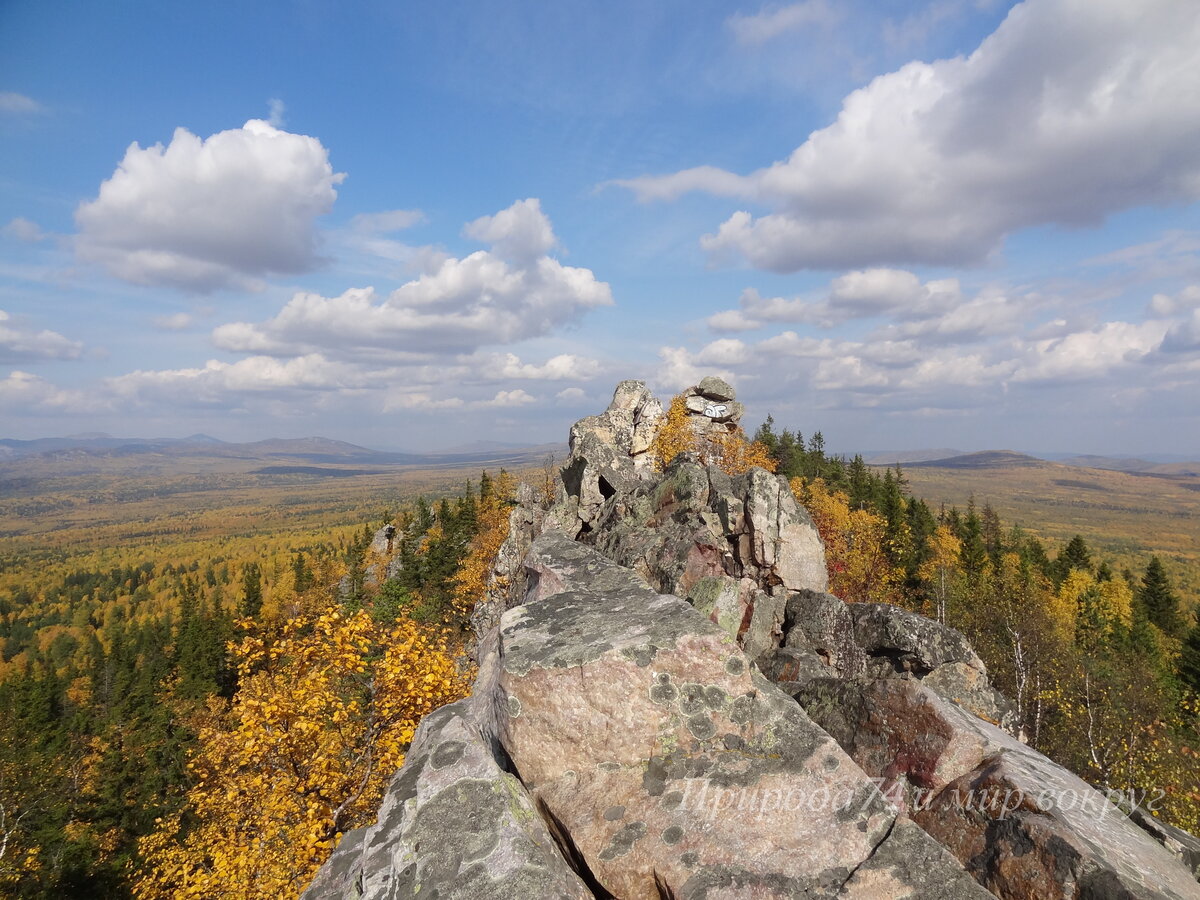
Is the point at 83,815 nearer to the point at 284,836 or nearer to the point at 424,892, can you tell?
the point at 284,836

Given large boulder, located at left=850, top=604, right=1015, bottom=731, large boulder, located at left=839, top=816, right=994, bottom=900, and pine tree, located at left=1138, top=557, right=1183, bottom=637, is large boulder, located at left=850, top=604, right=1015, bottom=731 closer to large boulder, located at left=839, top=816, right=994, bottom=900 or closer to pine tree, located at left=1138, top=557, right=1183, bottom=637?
large boulder, located at left=839, top=816, right=994, bottom=900

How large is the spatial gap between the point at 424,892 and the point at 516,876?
117 centimetres

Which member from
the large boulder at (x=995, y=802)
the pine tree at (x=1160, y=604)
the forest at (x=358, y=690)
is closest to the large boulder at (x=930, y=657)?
the forest at (x=358, y=690)

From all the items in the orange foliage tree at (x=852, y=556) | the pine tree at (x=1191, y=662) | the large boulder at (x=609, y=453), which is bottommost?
the pine tree at (x=1191, y=662)

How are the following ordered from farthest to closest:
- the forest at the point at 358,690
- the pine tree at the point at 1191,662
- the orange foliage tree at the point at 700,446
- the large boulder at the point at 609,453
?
the pine tree at the point at 1191,662 < the orange foliage tree at the point at 700,446 < the large boulder at the point at 609,453 < the forest at the point at 358,690

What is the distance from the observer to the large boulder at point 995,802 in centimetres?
737

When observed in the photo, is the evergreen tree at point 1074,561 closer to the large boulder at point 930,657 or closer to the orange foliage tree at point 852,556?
the orange foliage tree at point 852,556

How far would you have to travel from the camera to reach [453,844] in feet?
24.7

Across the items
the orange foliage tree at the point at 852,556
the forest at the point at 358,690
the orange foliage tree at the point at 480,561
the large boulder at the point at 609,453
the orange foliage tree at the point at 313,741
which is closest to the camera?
the orange foliage tree at the point at 313,741

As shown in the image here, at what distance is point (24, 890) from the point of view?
124 ft

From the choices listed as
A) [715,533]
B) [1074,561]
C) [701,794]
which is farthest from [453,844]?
[1074,561]

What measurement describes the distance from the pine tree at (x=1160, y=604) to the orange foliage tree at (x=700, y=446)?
67559mm

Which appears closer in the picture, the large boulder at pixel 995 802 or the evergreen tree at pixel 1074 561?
A: the large boulder at pixel 995 802

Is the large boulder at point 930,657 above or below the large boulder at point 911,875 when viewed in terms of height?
below
